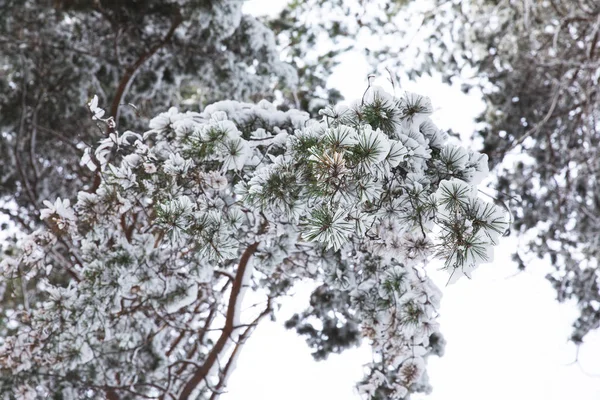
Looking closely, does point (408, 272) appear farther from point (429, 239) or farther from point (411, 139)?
point (411, 139)

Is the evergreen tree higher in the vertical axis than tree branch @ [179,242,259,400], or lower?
higher

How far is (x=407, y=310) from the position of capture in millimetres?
2686

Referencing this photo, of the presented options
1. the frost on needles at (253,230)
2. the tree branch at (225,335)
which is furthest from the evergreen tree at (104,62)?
the tree branch at (225,335)

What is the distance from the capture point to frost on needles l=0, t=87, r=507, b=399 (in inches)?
66.8

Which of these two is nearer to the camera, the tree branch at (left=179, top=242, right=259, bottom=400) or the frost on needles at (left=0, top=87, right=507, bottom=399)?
the frost on needles at (left=0, top=87, right=507, bottom=399)

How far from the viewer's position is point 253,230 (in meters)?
2.89

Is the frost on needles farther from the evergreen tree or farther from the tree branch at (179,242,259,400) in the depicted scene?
the evergreen tree

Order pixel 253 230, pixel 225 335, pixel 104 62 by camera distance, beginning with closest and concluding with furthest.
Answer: pixel 253 230, pixel 225 335, pixel 104 62

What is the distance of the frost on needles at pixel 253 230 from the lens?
170 cm

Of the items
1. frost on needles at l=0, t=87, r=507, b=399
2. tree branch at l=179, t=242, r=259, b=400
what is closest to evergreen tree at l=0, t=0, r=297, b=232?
frost on needles at l=0, t=87, r=507, b=399

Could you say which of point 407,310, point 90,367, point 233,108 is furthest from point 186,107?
point 407,310

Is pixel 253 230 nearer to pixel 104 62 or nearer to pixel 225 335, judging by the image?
pixel 225 335

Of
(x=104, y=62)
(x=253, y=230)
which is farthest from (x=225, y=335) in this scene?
(x=104, y=62)

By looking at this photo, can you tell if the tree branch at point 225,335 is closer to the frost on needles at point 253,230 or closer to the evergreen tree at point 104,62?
the frost on needles at point 253,230
